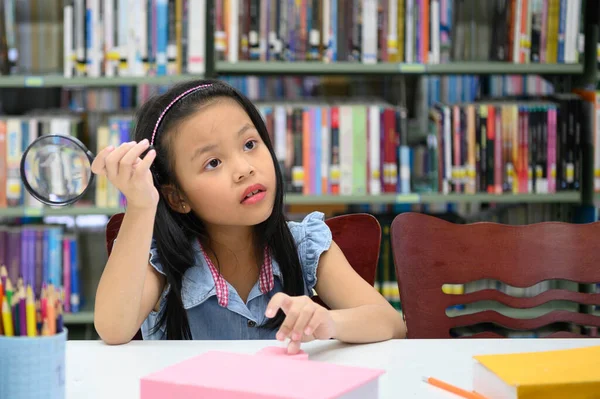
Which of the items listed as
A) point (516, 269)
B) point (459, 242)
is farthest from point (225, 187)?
point (516, 269)

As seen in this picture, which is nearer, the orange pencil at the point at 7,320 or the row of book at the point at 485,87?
the orange pencil at the point at 7,320

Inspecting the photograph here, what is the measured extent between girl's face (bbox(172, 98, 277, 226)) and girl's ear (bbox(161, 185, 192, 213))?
25 millimetres

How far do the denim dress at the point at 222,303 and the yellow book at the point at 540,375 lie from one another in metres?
0.59

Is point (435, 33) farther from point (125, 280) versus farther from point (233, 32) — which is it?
point (125, 280)

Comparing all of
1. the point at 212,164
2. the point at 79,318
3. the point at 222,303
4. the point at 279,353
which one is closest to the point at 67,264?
the point at 79,318

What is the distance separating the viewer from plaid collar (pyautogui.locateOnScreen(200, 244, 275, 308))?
1388 millimetres

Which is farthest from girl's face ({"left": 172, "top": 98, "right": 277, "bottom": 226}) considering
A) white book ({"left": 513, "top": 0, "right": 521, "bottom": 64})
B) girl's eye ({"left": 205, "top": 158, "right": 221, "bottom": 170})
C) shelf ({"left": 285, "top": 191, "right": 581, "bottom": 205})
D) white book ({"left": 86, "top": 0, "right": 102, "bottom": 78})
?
white book ({"left": 513, "top": 0, "right": 521, "bottom": 64})

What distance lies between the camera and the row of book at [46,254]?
100.0 inches

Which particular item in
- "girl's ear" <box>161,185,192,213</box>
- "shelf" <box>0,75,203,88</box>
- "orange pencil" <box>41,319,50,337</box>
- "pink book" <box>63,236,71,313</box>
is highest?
"shelf" <box>0,75,203,88</box>

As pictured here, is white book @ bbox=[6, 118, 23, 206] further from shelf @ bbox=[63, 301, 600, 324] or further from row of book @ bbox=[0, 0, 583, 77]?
shelf @ bbox=[63, 301, 600, 324]

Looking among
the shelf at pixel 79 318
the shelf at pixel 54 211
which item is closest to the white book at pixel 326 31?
the shelf at pixel 54 211

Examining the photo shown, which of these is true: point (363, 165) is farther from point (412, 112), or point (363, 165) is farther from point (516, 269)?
point (516, 269)

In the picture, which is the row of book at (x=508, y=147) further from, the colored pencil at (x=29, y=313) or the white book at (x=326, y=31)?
the colored pencil at (x=29, y=313)

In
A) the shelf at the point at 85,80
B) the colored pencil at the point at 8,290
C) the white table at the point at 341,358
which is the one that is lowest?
the white table at the point at 341,358
